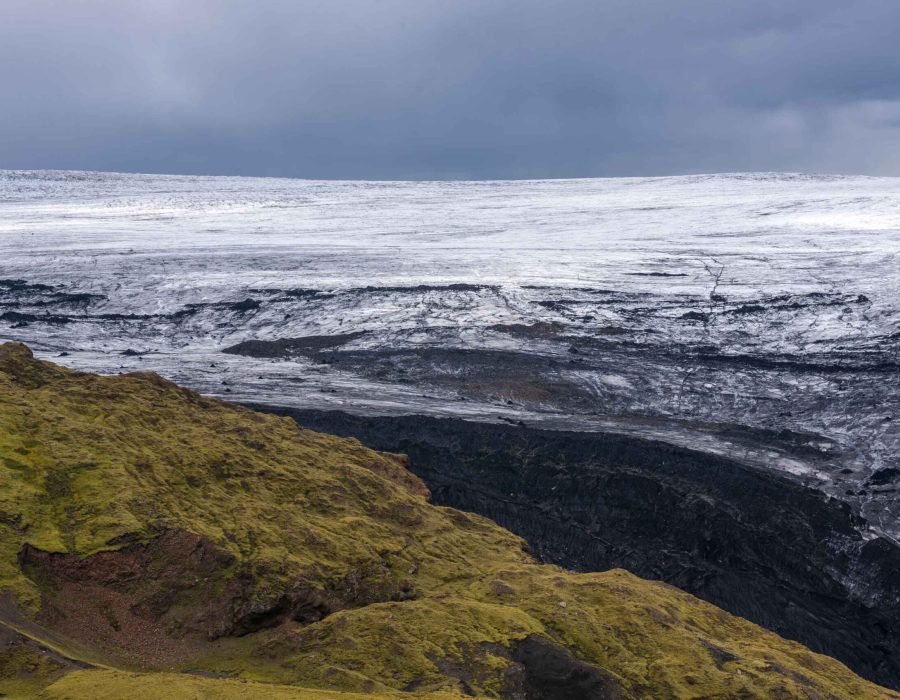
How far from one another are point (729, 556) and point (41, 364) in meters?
19.3

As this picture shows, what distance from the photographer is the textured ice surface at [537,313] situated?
116ft

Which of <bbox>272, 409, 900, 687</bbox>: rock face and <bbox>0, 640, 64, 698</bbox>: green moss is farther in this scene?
<bbox>272, 409, 900, 687</bbox>: rock face

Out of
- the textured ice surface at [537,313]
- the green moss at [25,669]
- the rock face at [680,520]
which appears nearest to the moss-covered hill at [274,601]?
the green moss at [25,669]

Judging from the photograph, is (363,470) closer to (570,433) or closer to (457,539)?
(457,539)

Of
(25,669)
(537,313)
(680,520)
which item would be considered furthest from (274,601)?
(537,313)

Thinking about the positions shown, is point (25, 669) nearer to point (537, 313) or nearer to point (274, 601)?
point (274, 601)

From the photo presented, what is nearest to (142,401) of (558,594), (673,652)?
(558,594)

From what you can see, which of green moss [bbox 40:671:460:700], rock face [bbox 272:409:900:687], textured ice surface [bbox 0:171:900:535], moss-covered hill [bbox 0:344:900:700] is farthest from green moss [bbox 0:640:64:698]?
textured ice surface [bbox 0:171:900:535]

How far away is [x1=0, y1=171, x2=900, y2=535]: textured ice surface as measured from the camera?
35375mm

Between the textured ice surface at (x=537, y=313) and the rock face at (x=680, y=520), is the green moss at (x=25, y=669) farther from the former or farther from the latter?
the textured ice surface at (x=537, y=313)

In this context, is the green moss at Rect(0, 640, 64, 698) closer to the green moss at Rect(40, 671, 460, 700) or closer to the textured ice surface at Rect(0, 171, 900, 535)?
the green moss at Rect(40, 671, 460, 700)

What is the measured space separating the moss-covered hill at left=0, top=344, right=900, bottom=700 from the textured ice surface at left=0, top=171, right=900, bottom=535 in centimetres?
1423

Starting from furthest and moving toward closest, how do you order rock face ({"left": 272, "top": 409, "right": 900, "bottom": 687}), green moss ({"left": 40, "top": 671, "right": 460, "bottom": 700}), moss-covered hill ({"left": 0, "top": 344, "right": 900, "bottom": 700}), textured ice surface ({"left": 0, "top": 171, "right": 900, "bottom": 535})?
textured ice surface ({"left": 0, "top": 171, "right": 900, "bottom": 535}) < rock face ({"left": 272, "top": 409, "right": 900, "bottom": 687}) < moss-covered hill ({"left": 0, "top": 344, "right": 900, "bottom": 700}) < green moss ({"left": 40, "top": 671, "right": 460, "bottom": 700})

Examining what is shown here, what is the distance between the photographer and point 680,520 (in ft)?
89.9
